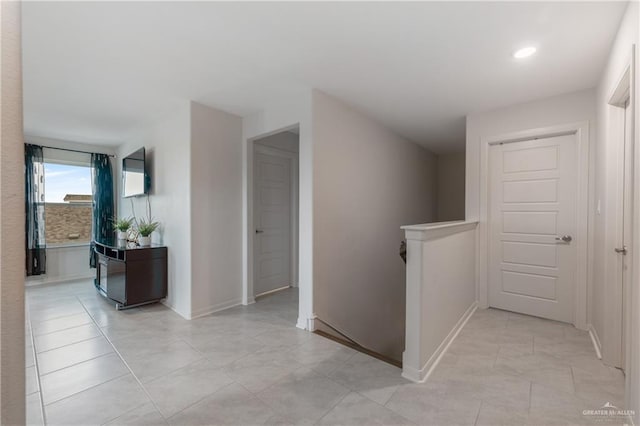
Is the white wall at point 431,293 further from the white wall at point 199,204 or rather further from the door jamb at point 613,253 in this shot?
the white wall at point 199,204

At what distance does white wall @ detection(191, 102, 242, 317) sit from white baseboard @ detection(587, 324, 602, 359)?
3.63m

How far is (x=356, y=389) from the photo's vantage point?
6.29ft

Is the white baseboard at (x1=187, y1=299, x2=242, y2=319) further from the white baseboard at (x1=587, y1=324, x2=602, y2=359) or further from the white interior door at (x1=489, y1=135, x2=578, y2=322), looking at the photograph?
the white baseboard at (x1=587, y1=324, x2=602, y2=359)

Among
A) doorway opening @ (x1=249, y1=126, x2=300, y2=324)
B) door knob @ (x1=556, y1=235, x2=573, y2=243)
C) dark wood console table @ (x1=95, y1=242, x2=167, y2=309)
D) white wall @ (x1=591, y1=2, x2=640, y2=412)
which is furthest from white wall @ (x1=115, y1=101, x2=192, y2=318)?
door knob @ (x1=556, y1=235, x2=573, y2=243)

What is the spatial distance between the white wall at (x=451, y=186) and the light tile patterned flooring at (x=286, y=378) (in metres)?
3.20

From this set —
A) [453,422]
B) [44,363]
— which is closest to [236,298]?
[44,363]

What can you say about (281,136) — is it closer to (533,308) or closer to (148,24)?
(148,24)

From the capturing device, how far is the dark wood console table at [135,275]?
131 inches

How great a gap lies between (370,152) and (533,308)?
8.68ft

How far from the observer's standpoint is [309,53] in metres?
2.24

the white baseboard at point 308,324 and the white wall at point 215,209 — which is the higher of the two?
the white wall at point 215,209

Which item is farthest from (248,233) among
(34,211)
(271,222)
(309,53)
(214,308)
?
(34,211)

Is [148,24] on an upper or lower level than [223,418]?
upper

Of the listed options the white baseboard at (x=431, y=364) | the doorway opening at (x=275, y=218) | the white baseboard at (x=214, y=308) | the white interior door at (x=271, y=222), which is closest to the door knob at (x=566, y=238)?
the white baseboard at (x=431, y=364)
